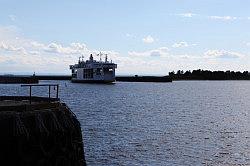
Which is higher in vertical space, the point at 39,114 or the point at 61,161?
the point at 39,114

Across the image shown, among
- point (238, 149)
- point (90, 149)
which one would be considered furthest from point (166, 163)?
point (238, 149)

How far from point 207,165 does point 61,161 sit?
61.6 ft

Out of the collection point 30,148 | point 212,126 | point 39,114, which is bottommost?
point 212,126

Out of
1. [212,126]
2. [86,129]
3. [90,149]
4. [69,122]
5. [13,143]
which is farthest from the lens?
[212,126]

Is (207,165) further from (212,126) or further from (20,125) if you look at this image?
(212,126)

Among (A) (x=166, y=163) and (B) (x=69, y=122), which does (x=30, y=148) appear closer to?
(B) (x=69, y=122)

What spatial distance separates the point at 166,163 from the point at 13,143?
792 inches

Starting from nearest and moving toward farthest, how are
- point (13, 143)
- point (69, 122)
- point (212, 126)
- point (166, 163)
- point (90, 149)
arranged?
point (13, 143)
point (69, 122)
point (166, 163)
point (90, 149)
point (212, 126)

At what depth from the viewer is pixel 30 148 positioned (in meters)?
17.2

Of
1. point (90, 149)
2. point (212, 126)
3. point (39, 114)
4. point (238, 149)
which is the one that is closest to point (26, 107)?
point (39, 114)

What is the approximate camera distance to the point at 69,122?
20062 millimetres

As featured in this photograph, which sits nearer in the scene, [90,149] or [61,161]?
[61,161]

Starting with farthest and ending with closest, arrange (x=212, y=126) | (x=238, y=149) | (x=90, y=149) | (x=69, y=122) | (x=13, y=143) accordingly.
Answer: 1. (x=212, y=126)
2. (x=238, y=149)
3. (x=90, y=149)
4. (x=69, y=122)
5. (x=13, y=143)

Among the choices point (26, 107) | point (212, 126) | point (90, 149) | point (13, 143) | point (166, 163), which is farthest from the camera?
point (212, 126)
